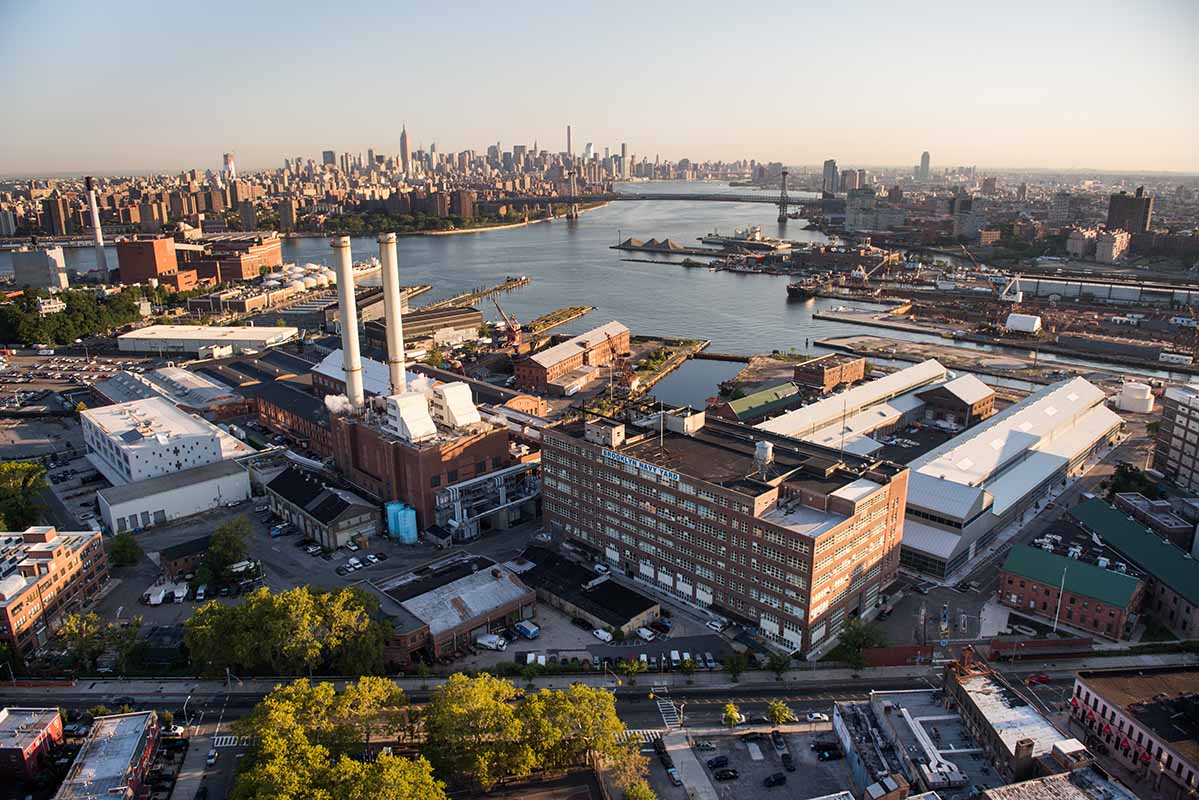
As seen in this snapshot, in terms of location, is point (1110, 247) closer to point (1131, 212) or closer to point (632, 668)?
point (1131, 212)

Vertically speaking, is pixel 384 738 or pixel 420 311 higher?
pixel 420 311

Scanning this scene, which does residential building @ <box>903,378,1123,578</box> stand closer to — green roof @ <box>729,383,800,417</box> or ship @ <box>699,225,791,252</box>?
green roof @ <box>729,383,800,417</box>

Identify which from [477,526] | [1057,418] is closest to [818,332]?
[1057,418]

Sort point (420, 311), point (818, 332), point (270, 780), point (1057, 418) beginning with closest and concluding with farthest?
→ point (270, 780) → point (1057, 418) → point (420, 311) → point (818, 332)

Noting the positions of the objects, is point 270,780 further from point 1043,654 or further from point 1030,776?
point 1043,654

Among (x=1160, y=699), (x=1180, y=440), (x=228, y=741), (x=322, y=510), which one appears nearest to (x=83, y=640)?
(x=228, y=741)

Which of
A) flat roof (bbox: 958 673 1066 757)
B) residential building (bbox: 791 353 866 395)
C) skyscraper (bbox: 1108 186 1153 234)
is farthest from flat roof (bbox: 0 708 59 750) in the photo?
skyscraper (bbox: 1108 186 1153 234)

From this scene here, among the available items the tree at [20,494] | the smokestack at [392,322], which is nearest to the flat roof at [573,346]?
the smokestack at [392,322]
